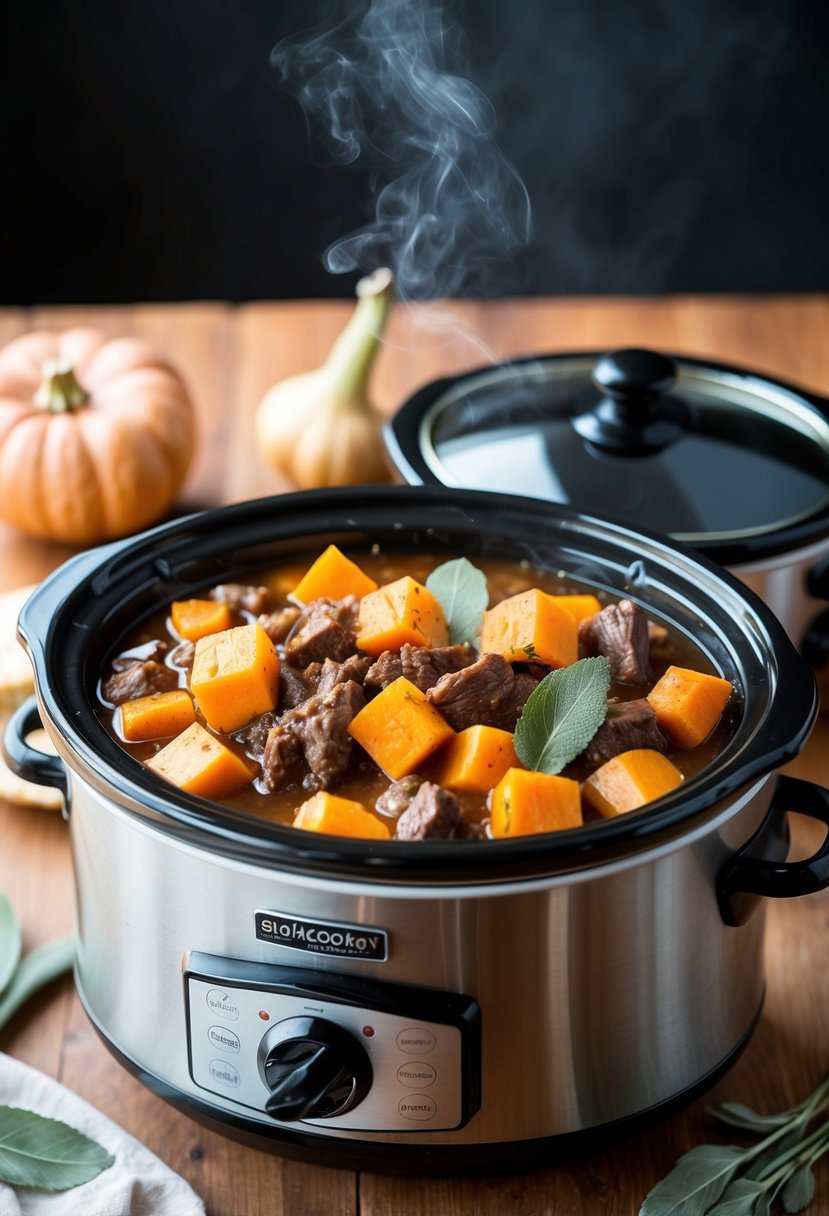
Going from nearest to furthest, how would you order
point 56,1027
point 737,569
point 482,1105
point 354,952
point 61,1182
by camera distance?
point 354,952 < point 482,1105 < point 61,1182 < point 56,1027 < point 737,569

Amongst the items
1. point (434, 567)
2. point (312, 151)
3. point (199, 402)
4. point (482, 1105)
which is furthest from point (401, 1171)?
point (312, 151)

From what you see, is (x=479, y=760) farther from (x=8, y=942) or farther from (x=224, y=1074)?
(x=8, y=942)

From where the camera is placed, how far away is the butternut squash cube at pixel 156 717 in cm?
169

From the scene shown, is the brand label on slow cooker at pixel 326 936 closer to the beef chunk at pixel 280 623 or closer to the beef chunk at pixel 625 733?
the beef chunk at pixel 625 733

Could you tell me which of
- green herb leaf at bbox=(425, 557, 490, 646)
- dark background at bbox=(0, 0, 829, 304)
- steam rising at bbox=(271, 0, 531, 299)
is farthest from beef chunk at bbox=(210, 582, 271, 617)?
dark background at bbox=(0, 0, 829, 304)

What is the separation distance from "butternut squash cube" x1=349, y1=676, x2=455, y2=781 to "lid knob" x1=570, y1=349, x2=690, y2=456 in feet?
2.98

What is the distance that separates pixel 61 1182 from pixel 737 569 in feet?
4.31

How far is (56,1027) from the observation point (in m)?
1.96

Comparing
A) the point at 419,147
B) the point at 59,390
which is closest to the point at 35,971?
the point at 59,390

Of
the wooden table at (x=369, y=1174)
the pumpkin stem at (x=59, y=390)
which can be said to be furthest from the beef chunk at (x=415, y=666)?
the pumpkin stem at (x=59, y=390)

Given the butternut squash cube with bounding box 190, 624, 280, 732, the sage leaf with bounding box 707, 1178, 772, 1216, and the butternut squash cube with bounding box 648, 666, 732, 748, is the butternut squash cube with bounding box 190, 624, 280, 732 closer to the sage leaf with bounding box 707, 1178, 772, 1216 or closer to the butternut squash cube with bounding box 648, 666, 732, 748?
the butternut squash cube with bounding box 648, 666, 732, 748

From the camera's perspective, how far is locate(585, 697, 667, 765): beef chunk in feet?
5.22

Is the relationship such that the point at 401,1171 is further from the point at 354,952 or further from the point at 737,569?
the point at 737,569

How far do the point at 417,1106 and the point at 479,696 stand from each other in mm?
466
